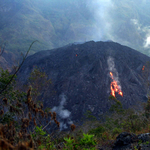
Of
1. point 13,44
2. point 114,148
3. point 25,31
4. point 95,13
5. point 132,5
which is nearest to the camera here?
point 114,148

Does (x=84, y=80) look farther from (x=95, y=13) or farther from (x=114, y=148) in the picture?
(x=95, y=13)

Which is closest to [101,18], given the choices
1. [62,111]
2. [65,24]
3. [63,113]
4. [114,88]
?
[65,24]

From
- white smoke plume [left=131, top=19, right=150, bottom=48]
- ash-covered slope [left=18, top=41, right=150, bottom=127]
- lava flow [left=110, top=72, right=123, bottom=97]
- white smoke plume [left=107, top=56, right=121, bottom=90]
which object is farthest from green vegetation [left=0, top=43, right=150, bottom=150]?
white smoke plume [left=131, top=19, right=150, bottom=48]

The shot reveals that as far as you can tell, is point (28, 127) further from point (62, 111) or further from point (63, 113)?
point (62, 111)

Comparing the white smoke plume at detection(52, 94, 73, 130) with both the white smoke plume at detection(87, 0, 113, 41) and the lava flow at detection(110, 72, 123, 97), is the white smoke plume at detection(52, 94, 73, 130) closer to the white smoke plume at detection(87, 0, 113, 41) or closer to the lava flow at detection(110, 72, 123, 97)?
the lava flow at detection(110, 72, 123, 97)

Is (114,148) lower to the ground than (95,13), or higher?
lower

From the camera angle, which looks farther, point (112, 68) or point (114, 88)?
point (112, 68)

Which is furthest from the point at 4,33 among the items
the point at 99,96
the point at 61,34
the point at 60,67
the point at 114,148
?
the point at 114,148

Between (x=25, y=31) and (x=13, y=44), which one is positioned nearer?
(x=13, y=44)
